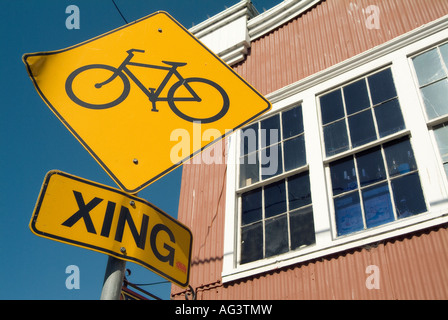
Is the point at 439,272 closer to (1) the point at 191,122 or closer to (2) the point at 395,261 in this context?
(2) the point at 395,261

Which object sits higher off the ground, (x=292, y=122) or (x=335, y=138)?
(x=292, y=122)

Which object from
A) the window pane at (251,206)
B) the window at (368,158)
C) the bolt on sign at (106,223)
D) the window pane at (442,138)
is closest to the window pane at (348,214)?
the window at (368,158)

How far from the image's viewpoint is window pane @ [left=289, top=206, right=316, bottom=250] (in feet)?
17.4

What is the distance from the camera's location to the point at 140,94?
8.18ft

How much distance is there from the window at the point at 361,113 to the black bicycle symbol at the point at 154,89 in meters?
3.31

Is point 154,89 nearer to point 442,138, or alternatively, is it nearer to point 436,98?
point 442,138

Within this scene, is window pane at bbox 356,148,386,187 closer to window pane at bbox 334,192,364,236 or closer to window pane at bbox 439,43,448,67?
window pane at bbox 334,192,364,236

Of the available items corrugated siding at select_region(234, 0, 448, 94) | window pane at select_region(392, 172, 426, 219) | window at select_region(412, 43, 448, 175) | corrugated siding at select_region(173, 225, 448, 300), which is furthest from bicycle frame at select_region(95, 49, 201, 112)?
corrugated siding at select_region(234, 0, 448, 94)

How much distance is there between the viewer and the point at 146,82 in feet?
8.45

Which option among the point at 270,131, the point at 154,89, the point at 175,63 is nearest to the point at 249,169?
the point at 270,131

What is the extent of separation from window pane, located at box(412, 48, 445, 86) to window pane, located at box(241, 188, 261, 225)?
2.50 meters

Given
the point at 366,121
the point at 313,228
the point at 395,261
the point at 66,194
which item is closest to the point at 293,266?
the point at 313,228

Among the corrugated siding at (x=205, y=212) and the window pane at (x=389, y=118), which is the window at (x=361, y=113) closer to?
the window pane at (x=389, y=118)

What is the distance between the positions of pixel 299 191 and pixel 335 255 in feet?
3.70
